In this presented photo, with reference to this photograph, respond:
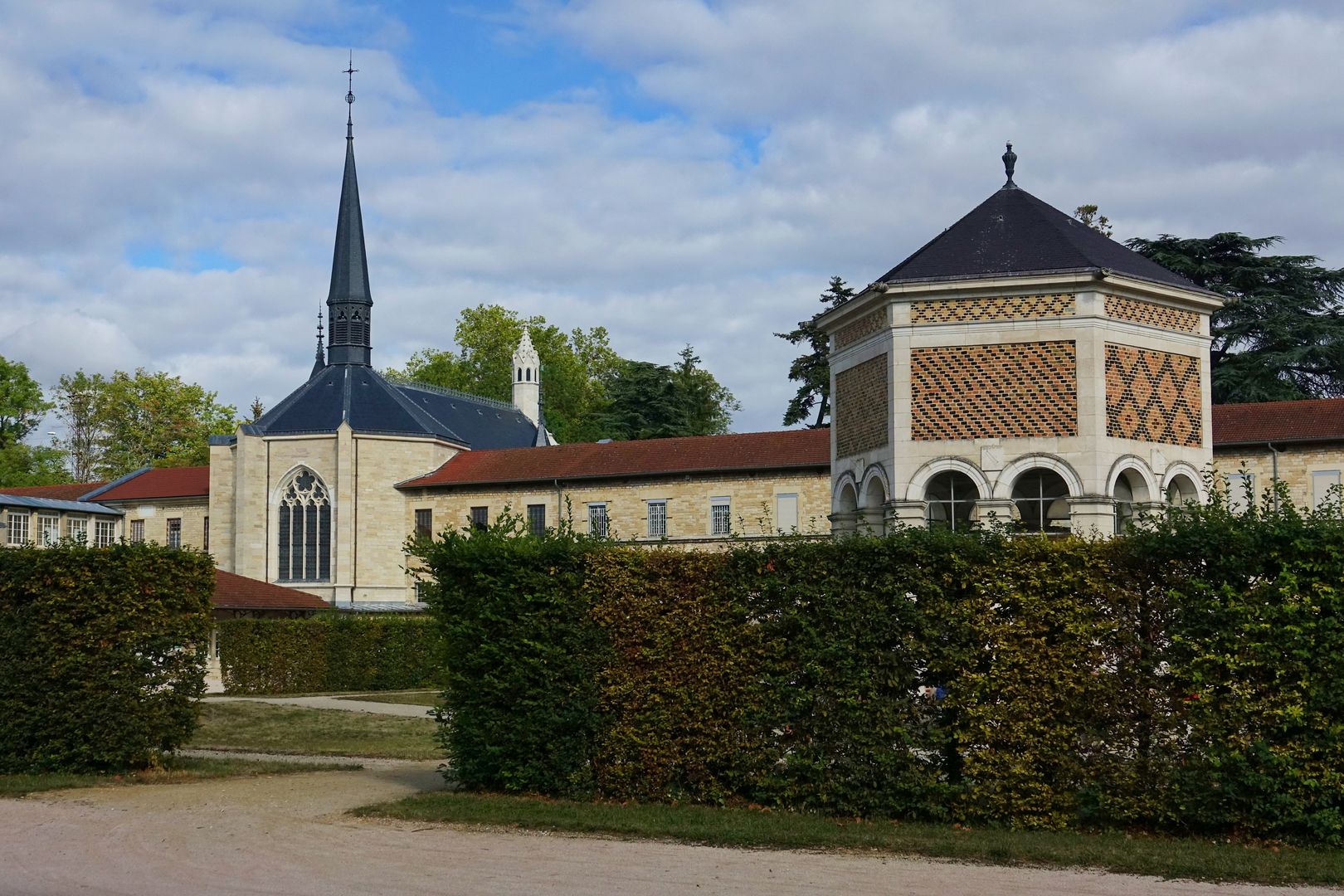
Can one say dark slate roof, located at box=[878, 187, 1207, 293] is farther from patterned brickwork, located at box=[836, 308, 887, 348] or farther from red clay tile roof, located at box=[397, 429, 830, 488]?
red clay tile roof, located at box=[397, 429, 830, 488]

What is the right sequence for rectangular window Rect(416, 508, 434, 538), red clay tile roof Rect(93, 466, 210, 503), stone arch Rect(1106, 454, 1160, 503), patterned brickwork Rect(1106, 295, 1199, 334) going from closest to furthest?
stone arch Rect(1106, 454, 1160, 503) → patterned brickwork Rect(1106, 295, 1199, 334) → rectangular window Rect(416, 508, 434, 538) → red clay tile roof Rect(93, 466, 210, 503)

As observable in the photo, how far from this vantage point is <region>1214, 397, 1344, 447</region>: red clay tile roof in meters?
37.6

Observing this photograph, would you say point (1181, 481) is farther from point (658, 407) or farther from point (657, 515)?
point (658, 407)

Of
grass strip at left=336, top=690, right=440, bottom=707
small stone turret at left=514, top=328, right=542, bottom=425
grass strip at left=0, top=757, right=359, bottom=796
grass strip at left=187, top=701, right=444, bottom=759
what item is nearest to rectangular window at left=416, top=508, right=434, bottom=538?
grass strip at left=336, top=690, right=440, bottom=707

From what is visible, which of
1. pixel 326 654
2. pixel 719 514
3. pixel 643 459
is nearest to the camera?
pixel 326 654

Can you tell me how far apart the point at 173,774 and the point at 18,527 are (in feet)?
138

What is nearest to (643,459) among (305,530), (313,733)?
(305,530)

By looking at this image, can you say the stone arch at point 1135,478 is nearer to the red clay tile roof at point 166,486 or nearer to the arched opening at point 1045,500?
the arched opening at point 1045,500

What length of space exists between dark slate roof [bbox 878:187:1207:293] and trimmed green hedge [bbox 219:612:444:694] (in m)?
20.2

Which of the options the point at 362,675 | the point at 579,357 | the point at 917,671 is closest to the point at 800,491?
the point at 362,675

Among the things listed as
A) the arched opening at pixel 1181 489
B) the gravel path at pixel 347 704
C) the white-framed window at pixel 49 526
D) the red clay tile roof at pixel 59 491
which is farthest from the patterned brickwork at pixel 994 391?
the red clay tile roof at pixel 59 491

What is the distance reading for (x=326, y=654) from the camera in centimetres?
3750

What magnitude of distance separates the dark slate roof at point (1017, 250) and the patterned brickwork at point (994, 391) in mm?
1146

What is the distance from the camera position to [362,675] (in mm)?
37750
